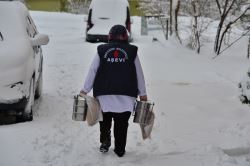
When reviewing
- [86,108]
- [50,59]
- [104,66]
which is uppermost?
[104,66]

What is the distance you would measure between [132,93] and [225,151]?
4.63 feet

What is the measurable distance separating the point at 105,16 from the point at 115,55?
490 inches

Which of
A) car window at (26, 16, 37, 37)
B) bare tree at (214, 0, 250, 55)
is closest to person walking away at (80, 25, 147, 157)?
car window at (26, 16, 37, 37)

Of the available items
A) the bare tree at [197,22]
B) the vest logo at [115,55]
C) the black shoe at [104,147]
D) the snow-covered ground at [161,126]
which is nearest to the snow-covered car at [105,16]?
the bare tree at [197,22]

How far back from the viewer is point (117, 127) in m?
5.63

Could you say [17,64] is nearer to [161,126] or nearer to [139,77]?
[139,77]

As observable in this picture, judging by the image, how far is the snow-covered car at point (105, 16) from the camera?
17.0 m

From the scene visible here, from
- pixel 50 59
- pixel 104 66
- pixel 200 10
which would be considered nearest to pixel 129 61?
pixel 104 66

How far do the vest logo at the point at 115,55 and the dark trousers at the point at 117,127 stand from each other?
0.59 meters

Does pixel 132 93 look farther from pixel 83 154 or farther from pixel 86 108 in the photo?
pixel 83 154

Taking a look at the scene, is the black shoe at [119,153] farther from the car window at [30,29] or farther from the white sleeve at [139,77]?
the car window at [30,29]

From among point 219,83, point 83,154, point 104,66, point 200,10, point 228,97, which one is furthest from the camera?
point 200,10

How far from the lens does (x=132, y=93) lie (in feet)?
18.0

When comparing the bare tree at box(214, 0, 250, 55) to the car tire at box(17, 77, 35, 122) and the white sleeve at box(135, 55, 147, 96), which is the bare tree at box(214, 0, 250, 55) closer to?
the car tire at box(17, 77, 35, 122)
